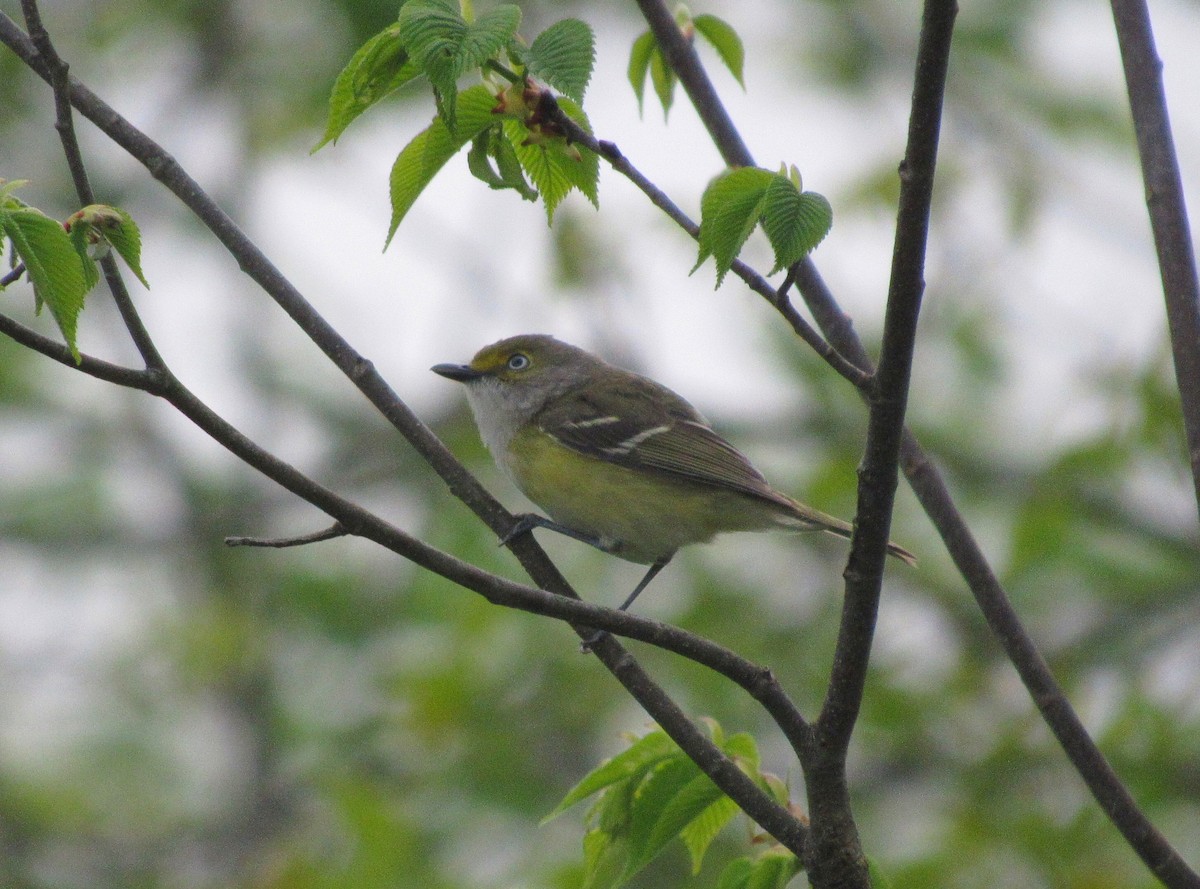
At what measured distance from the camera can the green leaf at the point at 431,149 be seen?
276 cm

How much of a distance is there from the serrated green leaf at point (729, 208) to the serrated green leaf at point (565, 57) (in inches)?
13.2

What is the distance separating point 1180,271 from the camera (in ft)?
10.1

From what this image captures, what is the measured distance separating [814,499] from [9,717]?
7.92 metres

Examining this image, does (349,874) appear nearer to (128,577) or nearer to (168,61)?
(128,577)

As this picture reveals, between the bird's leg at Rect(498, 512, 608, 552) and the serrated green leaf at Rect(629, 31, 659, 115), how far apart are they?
141 centimetres

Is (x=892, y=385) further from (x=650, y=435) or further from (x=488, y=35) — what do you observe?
(x=650, y=435)

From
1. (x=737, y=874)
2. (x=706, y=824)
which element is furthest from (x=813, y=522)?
(x=737, y=874)

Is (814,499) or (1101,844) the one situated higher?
(814,499)

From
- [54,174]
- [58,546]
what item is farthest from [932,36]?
[54,174]

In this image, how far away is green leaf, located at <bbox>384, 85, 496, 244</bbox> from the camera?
2.76m

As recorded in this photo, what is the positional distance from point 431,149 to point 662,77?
4.87 feet

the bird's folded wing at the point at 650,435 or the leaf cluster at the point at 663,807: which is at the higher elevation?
the bird's folded wing at the point at 650,435

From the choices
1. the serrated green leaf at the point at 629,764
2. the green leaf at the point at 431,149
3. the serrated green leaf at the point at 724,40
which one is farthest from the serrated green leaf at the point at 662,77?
the serrated green leaf at the point at 629,764

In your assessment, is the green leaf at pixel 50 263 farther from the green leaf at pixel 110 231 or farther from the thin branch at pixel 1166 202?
the thin branch at pixel 1166 202
